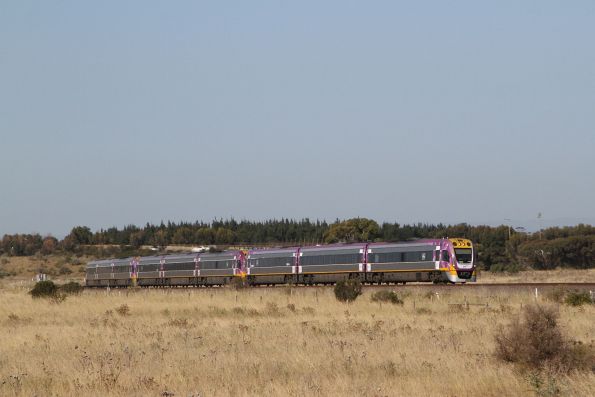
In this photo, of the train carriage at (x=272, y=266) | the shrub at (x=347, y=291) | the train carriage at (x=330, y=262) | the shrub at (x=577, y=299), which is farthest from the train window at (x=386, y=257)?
the shrub at (x=577, y=299)

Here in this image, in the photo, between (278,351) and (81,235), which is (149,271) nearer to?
(278,351)

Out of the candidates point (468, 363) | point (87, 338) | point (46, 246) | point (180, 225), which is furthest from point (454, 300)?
point (180, 225)

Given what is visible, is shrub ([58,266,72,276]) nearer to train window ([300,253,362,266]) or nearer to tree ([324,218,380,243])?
tree ([324,218,380,243])

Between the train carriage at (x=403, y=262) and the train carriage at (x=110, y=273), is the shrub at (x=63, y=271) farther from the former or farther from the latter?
the train carriage at (x=403, y=262)

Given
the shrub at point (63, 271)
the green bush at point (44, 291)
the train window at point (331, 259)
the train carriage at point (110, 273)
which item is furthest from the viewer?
the shrub at point (63, 271)

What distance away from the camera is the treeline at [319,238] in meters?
105

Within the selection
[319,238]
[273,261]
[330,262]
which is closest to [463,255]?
[330,262]

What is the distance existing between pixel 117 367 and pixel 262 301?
87.9ft

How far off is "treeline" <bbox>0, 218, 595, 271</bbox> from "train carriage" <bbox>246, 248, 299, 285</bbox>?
36843mm

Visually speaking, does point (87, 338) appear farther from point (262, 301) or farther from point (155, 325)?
point (262, 301)

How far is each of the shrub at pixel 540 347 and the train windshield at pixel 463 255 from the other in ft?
115

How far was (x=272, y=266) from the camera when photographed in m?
68.9

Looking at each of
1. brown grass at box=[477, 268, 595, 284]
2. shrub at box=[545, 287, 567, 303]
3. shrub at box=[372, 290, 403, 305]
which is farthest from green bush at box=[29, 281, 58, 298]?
brown grass at box=[477, 268, 595, 284]

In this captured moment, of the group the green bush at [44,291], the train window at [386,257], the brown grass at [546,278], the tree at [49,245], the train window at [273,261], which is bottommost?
the brown grass at [546,278]
